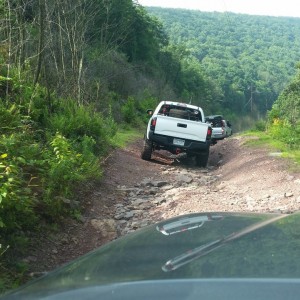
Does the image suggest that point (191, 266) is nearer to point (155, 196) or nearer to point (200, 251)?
point (200, 251)

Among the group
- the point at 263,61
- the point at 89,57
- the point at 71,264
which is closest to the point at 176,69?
the point at 263,61

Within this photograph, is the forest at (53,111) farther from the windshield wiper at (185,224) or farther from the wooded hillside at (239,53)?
the wooded hillside at (239,53)

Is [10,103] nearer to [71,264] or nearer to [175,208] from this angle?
[175,208]

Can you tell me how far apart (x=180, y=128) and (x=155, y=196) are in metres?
4.57

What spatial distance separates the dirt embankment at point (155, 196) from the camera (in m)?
5.95

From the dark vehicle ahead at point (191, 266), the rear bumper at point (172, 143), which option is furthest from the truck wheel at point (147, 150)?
the dark vehicle ahead at point (191, 266)

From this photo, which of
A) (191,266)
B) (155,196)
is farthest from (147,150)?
(191,266)

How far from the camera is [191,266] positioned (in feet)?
6.03

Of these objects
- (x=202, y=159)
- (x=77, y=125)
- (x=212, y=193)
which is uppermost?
(x=77, y=125)

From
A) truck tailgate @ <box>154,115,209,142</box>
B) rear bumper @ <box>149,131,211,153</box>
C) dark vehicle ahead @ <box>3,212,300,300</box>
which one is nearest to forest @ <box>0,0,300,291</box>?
rear bumper @ <box>149,131,211,153</box>

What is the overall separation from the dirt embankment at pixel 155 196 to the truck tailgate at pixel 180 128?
33.1 inches

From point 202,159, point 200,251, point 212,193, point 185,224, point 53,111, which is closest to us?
point 200,251

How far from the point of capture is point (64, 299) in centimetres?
176

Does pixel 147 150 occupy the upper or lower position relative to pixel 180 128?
lower
